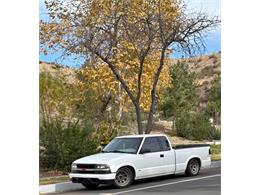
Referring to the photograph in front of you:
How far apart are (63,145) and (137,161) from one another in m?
1.20

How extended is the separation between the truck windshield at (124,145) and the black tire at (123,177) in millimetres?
319

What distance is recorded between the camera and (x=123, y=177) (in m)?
10.1

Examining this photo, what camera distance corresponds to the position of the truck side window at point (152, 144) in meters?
10.3

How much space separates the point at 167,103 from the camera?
10.2 m

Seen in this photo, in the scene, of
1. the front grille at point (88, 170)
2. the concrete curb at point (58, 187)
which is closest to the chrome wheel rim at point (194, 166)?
the front grille at point (88, 170)

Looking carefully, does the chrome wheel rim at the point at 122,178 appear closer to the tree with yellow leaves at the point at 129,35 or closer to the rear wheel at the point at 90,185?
the rear wheel at the point at 90,185

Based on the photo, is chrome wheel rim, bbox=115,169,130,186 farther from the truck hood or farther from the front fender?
the truck hood

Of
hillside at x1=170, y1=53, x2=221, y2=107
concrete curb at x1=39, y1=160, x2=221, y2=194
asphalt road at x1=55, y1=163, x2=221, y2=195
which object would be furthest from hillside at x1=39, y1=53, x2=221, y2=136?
concrete curb at x1=39, y1=160, x2=221, y2=194

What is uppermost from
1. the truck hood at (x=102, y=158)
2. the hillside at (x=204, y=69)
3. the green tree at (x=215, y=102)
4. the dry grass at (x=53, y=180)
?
the hillside at (x=204, y=69)
